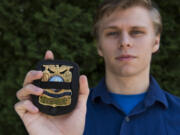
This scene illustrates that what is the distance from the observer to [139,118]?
1.95 metres

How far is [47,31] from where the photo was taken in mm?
3053

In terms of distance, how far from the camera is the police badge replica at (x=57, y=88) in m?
1.51

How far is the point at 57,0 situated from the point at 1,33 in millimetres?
982

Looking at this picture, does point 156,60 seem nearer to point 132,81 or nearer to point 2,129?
point 132,81

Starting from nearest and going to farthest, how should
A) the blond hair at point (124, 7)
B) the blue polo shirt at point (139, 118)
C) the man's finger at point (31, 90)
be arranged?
the man's finger at point (31, 90)
the blue polo shirt at point (139, 118)
the blond hair at point (124, 7)

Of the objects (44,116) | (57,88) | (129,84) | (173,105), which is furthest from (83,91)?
(173,105)

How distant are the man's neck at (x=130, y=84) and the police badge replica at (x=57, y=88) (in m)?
0.71

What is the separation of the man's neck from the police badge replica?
711 millimetres

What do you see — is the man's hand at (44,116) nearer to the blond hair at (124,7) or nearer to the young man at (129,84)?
the young man at (129,84)

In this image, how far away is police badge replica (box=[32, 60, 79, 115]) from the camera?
1514mm

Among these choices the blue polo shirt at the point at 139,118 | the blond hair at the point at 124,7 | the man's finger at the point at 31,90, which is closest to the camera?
the man's finger at the point at 31,90

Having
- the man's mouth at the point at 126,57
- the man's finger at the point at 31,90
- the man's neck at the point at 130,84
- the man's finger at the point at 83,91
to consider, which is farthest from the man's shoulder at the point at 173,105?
the man's finger at the point at 31,90

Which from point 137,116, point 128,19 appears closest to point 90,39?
point 128,19

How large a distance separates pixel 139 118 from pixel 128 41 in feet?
2.32
